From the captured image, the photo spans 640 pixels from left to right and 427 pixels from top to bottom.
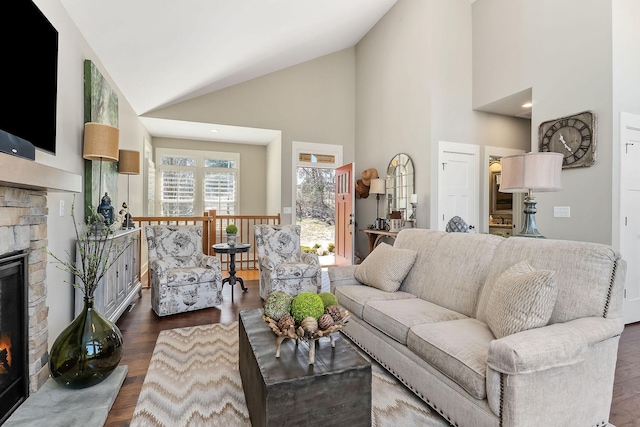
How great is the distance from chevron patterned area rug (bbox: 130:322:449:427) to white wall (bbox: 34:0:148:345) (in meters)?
0.83

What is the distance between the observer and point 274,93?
20.1 ft

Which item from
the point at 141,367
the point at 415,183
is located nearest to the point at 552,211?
the point at 415,183

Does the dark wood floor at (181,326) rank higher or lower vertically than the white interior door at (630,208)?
lower

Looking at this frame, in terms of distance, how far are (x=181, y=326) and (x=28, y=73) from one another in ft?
7.63

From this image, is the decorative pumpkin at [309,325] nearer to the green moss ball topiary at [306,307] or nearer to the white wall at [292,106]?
the green moss ball topiary at [306,307]

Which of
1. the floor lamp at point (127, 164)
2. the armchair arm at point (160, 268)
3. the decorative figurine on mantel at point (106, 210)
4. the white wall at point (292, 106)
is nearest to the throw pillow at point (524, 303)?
the armchair arm at point (160, 268)

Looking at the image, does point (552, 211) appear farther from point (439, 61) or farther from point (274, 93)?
point (274, 93)

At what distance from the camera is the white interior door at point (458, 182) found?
471 cm

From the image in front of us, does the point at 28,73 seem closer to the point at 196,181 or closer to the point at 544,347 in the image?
the point at 544,347

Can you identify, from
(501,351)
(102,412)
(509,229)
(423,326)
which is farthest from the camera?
(509,229)

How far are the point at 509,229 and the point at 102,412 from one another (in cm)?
701

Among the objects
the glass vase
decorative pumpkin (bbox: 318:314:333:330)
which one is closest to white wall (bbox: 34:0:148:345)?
the glass vase

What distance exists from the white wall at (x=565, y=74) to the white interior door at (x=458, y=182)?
0.85 metres

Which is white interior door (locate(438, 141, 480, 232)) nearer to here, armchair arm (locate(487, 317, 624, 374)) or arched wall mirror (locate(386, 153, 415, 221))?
arched wall mirror (locate(386, 153, 415, 221))
